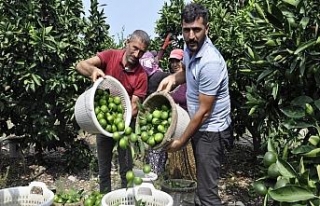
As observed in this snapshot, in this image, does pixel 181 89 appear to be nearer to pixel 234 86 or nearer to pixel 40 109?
pixel 234 86

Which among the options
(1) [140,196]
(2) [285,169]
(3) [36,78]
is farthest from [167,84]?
(3) [36,78]

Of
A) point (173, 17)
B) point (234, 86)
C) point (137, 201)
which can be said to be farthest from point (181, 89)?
point (137, 201)

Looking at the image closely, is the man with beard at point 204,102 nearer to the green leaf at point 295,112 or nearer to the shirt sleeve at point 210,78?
the shirt sleeve at point 210,78

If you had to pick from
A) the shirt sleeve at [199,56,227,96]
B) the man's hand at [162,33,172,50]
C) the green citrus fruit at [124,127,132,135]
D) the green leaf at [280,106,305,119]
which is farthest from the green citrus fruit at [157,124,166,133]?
the man's hand at [162,33,172,50]

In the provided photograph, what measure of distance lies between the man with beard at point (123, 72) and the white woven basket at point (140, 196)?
0.61 metres

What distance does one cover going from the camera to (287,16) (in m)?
2.25

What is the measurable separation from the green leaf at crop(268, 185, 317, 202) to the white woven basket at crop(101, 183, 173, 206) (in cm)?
152

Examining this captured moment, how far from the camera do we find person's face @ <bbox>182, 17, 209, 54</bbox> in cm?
288

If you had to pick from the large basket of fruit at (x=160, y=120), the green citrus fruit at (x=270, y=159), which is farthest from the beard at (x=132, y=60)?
the green citrus fruit at (x=270, y=159)

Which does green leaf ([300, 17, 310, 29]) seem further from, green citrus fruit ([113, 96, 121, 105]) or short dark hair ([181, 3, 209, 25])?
green citrus fruit ([113, 96, 121, 105])

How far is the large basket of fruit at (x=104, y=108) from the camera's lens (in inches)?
122

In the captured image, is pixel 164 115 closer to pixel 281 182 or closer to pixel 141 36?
pixel 141 36

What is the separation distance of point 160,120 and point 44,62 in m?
2.13

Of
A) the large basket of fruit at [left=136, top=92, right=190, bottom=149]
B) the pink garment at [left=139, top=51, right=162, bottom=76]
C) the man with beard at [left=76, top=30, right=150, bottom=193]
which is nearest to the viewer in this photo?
the large basket of fruit at [left=136, top=92, right=190, bottom=149]
